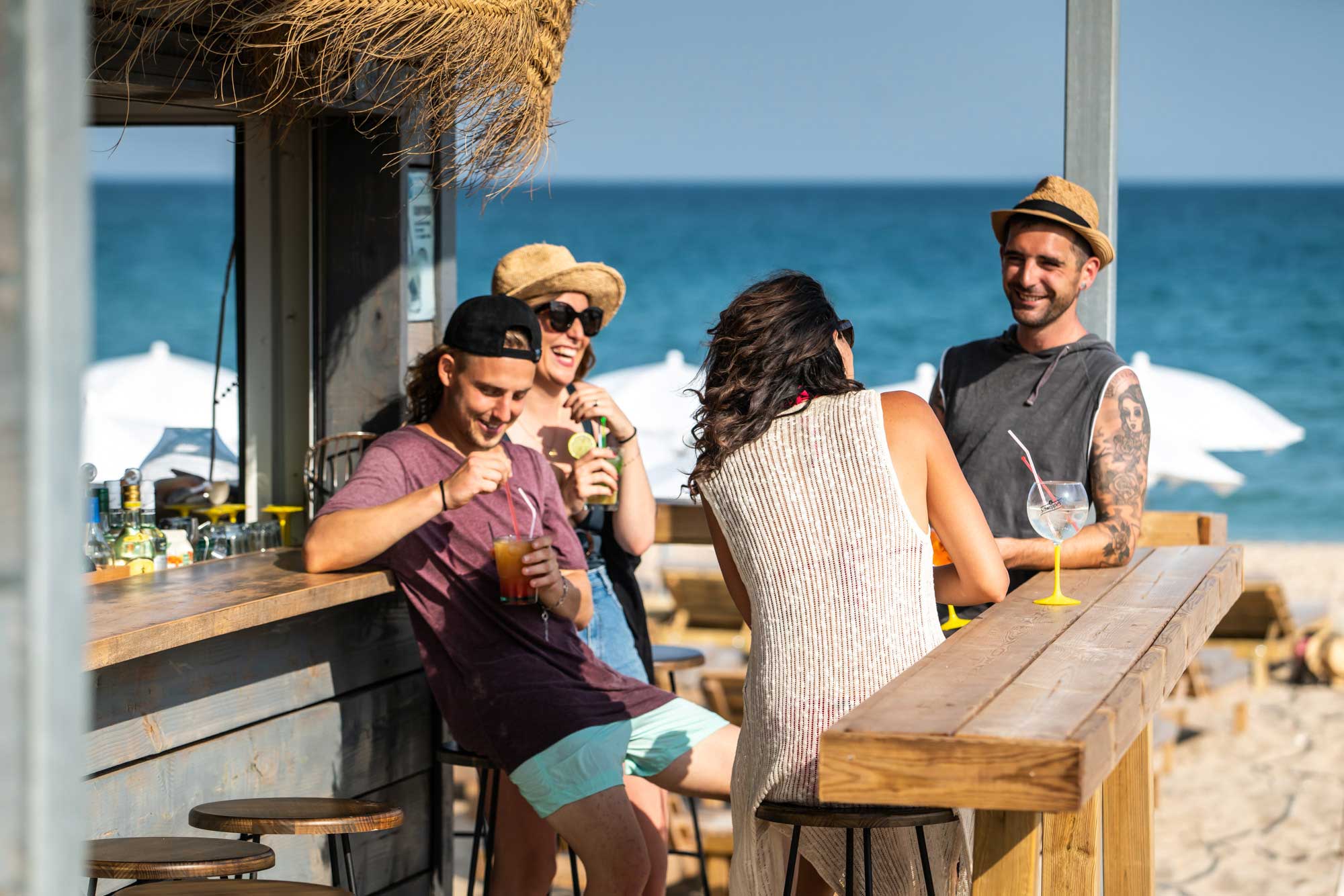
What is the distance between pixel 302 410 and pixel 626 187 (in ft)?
134

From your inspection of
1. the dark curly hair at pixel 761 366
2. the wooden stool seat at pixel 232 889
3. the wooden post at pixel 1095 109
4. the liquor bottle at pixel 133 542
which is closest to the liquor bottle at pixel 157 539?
the liquor bottle at pixel 133 542

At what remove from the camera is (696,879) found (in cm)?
507

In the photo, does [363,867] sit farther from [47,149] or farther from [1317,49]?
[1317,49]

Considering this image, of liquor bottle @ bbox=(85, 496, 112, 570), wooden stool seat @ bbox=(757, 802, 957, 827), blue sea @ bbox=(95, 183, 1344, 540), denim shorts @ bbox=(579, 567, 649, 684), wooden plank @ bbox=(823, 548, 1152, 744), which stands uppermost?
blue sea @ bbox=(95, 183, 1344, 540)

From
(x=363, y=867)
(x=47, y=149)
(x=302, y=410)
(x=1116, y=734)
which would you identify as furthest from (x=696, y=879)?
(x=47, y=149)

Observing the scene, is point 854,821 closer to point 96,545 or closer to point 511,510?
point 511,510

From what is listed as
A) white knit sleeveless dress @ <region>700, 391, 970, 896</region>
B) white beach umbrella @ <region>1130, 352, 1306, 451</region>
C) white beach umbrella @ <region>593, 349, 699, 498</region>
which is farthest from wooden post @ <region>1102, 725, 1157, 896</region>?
white beach umbrella @ <region>1130, 352, 1306, 451</region>

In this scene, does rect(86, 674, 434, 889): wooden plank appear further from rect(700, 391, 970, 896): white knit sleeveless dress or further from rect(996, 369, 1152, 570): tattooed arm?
rect(996, 369, 1152, 570): tattooed arm

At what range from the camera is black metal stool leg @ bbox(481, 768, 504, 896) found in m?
3.04

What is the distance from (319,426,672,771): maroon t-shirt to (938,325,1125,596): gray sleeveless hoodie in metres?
0.87

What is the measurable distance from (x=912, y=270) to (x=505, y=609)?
34112 mm

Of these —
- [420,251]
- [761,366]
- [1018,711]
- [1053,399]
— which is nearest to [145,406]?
[420,251]

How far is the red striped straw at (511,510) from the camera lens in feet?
9.56

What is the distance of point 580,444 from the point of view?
3.40 metres
